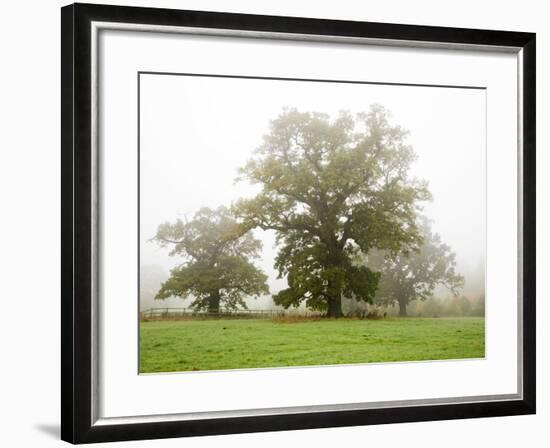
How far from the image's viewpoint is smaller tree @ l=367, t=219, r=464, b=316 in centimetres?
412

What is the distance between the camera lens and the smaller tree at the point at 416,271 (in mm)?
4121

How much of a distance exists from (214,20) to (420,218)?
1431mm

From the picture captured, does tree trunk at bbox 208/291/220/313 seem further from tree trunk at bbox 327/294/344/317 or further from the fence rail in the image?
tree trunk at bbox 327/294/344/317

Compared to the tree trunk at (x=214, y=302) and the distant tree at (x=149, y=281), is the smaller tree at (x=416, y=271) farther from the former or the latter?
the distant tree at (x=149, y=281)

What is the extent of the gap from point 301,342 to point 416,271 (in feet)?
2.29

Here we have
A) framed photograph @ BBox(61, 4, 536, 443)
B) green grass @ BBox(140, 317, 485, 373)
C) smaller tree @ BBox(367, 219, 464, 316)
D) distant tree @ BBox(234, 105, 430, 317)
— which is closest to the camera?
framed photograph @ BBox(61, 4, 536, 443)

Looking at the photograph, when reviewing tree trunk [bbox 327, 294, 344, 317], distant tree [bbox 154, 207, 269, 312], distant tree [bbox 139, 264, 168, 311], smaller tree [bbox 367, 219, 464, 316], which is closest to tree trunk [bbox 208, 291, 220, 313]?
distant tree [bbox 154, 207, 269, 312]

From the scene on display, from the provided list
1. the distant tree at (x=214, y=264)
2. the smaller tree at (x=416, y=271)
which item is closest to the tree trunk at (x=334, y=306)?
the smaller tree at (x=416, y=271)

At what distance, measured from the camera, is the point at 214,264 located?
390 centimetres

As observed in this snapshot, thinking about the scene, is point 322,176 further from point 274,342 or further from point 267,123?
point 274,342

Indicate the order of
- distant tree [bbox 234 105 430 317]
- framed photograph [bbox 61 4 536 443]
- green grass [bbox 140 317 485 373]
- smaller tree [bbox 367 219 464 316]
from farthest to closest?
smaller tree [bbox 367 219 464 316], distant tree [bbox 234 105 430 317], green grass [bbox 140 317 485 373], framed photograph [bbox 61 4 536 443]

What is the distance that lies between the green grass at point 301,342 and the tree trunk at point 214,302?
0.19ft

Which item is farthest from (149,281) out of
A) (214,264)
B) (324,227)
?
(324,227)

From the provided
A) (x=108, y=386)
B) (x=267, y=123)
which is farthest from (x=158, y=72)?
(x=108, y=386)
